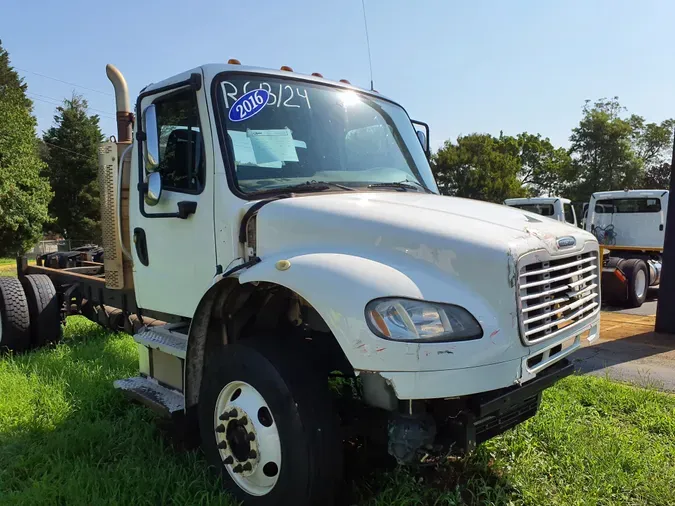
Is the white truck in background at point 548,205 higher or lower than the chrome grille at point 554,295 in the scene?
lower

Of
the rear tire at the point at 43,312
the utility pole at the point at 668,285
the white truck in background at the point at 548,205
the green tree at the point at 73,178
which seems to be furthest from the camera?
the green tree at the point at 73,178

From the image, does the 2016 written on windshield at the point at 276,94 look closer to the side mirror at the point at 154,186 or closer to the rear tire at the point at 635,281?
the side mirror at the point at 154,186

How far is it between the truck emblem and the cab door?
6.37 ft

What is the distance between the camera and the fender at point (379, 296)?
7.47 ft

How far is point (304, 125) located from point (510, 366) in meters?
1.94

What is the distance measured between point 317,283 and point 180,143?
1.60 metres

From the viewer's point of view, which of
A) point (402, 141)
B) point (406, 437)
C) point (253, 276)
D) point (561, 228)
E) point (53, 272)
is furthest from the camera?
point (53, 272)

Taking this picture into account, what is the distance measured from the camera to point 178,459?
3535 mm

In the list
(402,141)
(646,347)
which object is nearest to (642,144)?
(646,347)

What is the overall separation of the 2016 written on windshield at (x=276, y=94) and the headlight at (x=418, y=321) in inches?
66.3

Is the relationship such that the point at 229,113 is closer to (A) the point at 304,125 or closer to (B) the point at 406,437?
(A) the point at 304,125

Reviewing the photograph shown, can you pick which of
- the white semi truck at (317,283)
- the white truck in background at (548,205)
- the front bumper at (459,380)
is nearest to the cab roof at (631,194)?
the white truck in background at (548,205)

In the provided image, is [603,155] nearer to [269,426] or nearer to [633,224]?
[633,224]

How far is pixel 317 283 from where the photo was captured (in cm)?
249
